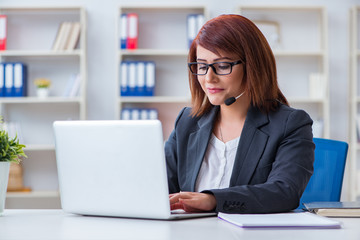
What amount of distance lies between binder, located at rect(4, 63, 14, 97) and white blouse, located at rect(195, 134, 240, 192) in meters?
2.66

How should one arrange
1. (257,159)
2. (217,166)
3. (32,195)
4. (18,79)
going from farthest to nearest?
(18,79) < (32,195) < (217,166) < (257,159)

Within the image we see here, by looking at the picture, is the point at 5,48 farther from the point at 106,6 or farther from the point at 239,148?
the point at 239,148

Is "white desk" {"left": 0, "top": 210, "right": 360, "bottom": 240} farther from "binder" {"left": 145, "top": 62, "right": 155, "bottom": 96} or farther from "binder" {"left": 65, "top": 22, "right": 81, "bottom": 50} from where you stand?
"binder" {"left": 65, "top": 22, "right": 81, "bottom": 50}

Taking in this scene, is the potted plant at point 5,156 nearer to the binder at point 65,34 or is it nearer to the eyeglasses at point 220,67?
the eyeglasses at point 220,67

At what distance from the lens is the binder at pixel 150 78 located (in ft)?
12.9

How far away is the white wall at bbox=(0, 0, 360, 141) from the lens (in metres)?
4.21

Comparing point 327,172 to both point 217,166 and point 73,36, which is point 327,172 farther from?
point 73,36

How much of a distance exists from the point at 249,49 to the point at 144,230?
77 centimetres

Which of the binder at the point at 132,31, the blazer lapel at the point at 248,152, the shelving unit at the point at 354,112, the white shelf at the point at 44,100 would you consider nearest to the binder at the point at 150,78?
the binder at the point at 132,31

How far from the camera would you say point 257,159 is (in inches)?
64.3

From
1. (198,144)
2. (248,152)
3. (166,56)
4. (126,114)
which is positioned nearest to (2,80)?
(126,114)

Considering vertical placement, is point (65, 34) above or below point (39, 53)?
above

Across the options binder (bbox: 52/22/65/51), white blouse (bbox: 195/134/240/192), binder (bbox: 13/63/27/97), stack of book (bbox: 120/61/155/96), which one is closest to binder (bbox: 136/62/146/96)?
stack of book (bbox: 120/61/155/96)

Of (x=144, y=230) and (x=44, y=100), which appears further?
(x=44, y=100)
